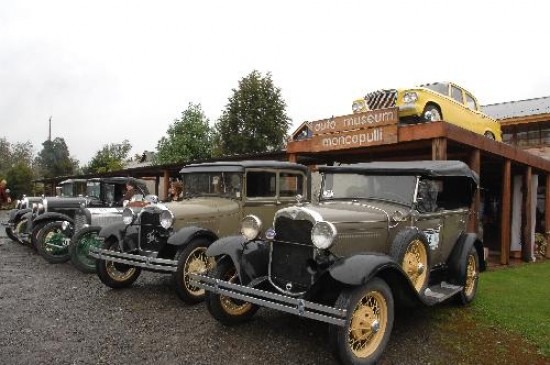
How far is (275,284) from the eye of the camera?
4207mm

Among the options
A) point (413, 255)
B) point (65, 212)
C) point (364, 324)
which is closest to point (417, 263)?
point (413, 255)

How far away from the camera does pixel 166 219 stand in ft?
18.9

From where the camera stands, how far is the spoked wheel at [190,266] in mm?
5137

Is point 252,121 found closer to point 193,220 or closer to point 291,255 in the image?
point 193,220

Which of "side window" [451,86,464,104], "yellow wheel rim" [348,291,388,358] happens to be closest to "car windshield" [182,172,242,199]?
"yellow wheel rim" [348,291,388,358]

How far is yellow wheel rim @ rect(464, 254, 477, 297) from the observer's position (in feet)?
17.6

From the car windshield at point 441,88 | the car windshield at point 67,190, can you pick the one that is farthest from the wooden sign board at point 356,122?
the car windshield at point 67,190

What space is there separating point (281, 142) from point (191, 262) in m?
26.8

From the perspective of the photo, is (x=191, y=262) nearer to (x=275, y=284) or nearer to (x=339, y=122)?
(x=275, y=284)

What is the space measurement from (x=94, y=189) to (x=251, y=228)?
646cm

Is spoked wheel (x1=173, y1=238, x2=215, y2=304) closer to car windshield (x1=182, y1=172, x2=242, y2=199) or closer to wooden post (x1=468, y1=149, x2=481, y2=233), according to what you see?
car windshield (x1=182, y1=172, x2=242, y2=199)

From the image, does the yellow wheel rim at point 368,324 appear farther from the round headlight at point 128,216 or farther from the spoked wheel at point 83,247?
the spoked wheel at point 83,247

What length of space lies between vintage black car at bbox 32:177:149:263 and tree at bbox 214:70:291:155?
21.1 metres

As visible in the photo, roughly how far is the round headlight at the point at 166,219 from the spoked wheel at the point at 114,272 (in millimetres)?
1007
